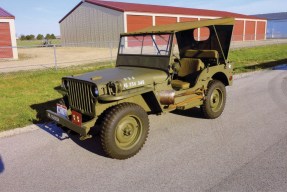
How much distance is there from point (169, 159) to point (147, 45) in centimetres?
225

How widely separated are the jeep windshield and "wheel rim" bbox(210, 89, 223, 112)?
1.52m

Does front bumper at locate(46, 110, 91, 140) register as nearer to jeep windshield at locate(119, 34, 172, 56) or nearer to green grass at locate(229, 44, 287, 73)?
jeep windshield at locate(119, 34, 172, 56)

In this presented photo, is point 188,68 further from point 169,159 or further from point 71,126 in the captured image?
point 71,126

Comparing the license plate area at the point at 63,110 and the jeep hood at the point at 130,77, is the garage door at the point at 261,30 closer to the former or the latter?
the jeep hood at the point at 130,77

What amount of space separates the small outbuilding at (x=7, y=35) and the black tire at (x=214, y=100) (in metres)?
17.2

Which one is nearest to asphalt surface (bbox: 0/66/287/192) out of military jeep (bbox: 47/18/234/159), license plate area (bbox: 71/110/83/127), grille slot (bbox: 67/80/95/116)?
military jeep (bbox: 47/18/234/159)

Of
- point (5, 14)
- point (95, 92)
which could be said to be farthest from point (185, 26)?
point (5, 14)

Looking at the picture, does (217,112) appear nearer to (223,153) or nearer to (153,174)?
(223,153)

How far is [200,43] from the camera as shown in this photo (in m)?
6.73

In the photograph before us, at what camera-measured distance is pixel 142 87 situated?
447cm

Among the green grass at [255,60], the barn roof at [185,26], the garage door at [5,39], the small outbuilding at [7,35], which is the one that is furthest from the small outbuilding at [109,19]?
the barn roof at [185,26]

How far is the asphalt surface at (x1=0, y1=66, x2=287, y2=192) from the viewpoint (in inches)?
132

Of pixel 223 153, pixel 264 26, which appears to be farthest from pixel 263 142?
pixel 264 26

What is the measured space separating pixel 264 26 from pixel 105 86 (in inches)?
1843
